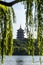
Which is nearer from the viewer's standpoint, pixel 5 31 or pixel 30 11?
pixel 30 11

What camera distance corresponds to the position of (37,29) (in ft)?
11.6

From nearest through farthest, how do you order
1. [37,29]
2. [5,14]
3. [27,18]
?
[37,29]
[27,18]
[5,14]

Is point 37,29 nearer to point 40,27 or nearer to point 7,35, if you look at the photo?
point 40,27

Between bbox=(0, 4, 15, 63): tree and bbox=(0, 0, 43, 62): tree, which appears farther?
bbox=(0, 4, 15, 63): tree

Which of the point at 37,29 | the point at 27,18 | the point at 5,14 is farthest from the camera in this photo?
the point at 5,14

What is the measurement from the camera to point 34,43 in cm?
360

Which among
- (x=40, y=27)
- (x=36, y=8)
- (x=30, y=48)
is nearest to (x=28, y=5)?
(x=36, y=8)

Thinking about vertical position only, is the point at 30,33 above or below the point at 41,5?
below

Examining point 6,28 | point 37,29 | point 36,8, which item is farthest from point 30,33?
point 6,28

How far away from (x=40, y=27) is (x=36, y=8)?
321 millimetres

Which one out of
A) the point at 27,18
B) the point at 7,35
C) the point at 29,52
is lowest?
the point at 29,52

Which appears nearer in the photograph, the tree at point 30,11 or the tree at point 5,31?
the tree at point 30,11

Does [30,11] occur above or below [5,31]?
above

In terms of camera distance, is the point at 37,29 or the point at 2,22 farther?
the point at 2,22
